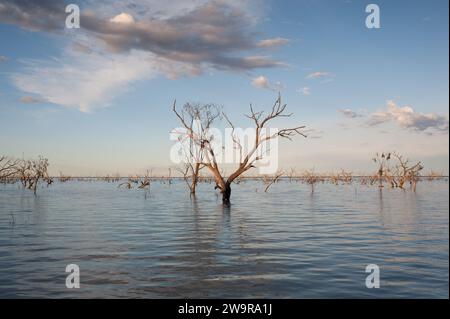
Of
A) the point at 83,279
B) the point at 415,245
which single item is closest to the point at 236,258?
the point at 83,279

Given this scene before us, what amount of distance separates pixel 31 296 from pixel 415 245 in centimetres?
1161

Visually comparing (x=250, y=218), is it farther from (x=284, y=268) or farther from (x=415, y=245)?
(x=284, y=268)

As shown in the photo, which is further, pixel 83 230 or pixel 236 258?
pixel 83 230

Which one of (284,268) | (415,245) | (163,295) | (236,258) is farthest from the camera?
(415,245)

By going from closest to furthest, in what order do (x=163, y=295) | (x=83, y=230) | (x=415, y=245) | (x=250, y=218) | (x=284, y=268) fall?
1. (x=163, y=295)
2. (x=284, y=268)
3. (x=415, y=245)
4. (x=83, y=230)
5. (x=250, y=218)

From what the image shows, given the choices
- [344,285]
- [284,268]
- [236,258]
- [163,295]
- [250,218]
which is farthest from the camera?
[250,218]

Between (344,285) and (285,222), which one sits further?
(285,222)

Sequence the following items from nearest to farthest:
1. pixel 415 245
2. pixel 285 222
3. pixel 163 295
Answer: pixel 163 295 < pixel 415 245 < pixel 285 222
